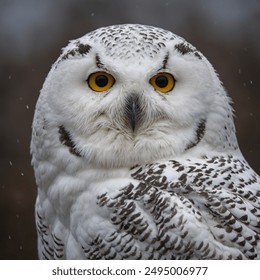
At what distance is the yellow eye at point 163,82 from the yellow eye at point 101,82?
0.14 metres

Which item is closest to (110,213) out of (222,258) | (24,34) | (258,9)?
(222,258)

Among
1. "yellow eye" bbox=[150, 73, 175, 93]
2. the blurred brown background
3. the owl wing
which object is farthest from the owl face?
the blurred brown background

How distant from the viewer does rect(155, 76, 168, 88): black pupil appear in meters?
2.52

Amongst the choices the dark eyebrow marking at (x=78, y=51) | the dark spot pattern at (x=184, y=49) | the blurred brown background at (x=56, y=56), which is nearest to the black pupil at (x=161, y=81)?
the dark spot pattern at (x=184, y=49)

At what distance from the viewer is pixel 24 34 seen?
492cm

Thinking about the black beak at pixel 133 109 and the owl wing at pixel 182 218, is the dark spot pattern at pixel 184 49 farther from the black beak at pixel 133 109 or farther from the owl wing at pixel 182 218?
the owl wing at pixel 182 218

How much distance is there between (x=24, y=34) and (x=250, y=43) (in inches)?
59.6

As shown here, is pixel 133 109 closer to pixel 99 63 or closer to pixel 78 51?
pixel 99 63

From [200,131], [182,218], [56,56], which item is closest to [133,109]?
[200,131]

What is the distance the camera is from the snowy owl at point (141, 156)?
234cm

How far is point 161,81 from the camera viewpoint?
2531 millimetres

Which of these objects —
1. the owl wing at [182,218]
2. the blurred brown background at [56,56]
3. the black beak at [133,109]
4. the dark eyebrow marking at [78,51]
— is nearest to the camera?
the owl wing at [182,218]

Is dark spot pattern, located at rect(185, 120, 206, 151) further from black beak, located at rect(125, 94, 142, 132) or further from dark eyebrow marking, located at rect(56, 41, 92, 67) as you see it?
dark eyebrow marking, located at rect(56, 41, 92, 67)

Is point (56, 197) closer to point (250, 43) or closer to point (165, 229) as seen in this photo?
point (165, 229)
